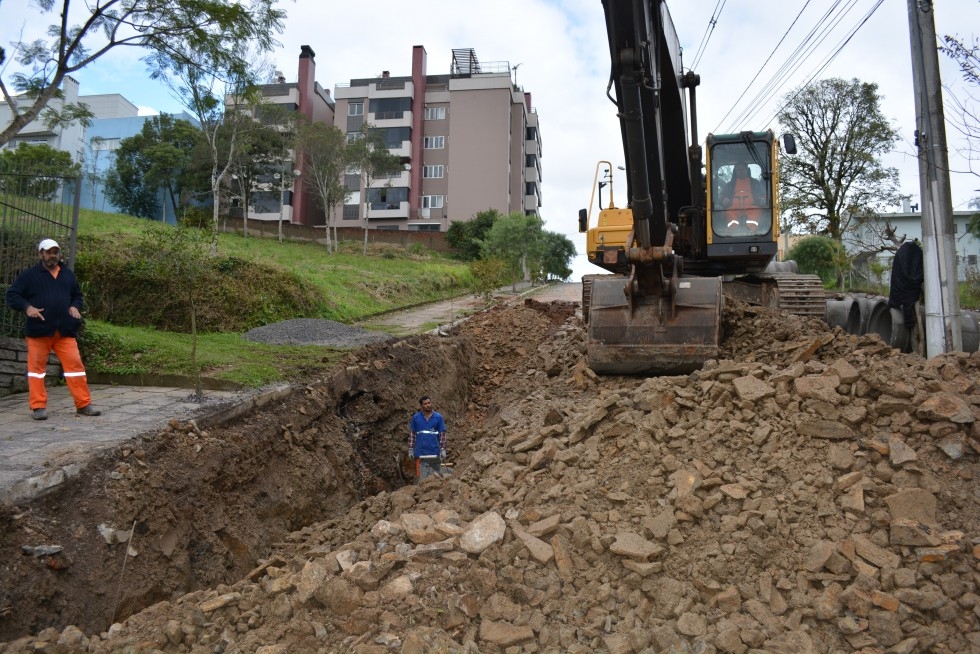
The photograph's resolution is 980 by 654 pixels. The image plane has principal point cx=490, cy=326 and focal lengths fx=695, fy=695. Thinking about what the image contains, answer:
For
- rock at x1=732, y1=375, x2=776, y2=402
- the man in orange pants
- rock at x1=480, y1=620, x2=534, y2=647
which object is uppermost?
the man in orange pants

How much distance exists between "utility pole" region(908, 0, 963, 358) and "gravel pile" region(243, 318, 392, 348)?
23.3 feet

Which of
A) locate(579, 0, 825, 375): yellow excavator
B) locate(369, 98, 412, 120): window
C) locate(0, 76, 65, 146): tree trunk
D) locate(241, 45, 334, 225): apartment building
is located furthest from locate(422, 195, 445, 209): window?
locate(0, 76, 65, 146): tree trunk

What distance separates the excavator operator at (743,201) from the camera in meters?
8.60

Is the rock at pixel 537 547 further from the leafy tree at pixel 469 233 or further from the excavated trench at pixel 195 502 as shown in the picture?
the leafy tree at pixel 469 233

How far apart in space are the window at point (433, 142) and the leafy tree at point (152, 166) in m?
16.2

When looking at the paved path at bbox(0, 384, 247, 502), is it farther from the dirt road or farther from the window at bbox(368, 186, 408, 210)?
the window at bbox(368, 186, 408, 210)

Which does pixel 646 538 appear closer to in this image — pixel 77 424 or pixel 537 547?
pixel 537 547

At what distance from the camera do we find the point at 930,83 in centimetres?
752

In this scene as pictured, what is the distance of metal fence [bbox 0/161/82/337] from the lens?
7.12m

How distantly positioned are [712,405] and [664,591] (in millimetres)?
1851

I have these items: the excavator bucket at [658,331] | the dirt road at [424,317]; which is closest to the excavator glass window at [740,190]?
the excavator bucket at [658,331]

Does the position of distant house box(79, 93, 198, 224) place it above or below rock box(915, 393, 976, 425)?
above

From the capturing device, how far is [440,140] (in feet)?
160

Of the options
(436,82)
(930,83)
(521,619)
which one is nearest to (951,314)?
(930,83)
